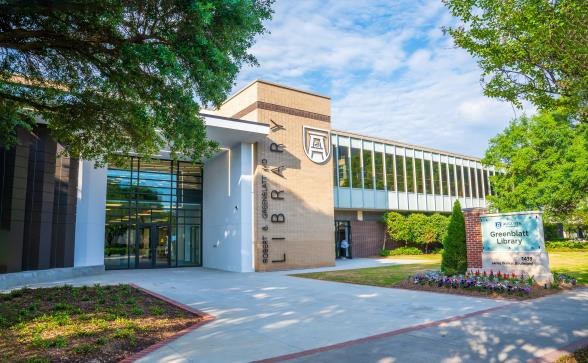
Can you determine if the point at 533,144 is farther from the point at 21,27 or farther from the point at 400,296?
the point at 21,27

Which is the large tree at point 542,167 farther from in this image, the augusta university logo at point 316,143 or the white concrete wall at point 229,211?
the white concrete wall at point 229,211

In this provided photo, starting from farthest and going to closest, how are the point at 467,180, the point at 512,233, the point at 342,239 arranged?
the point at 467,180 → the point at 342,239 → the point at 512,233

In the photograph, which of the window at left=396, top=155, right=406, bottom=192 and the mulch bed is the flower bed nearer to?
the mulch bed

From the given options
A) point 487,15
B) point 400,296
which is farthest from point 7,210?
point 487,15

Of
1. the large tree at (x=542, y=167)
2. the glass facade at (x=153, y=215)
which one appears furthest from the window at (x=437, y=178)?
the glass facade at (x=153, y=215)

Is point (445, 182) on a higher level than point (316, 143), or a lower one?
lower

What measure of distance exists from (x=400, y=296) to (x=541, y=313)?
3.62 metres

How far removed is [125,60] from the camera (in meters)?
7.42

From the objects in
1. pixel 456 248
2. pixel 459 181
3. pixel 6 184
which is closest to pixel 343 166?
pixel 459 181

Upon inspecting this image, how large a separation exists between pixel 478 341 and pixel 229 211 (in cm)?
1694

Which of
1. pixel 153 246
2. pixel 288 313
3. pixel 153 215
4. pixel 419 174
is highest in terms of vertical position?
pixel 419 174

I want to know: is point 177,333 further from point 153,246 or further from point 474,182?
point 474,182

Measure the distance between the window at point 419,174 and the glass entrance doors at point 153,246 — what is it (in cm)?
2118

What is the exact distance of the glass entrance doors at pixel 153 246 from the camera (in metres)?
23.7
